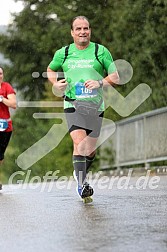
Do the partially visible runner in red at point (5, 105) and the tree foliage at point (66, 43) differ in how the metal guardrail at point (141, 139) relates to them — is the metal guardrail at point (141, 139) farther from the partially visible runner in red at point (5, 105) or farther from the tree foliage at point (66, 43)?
the partially visible runner in red at point (5, 105)

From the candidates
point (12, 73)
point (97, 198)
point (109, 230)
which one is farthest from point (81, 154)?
point (12, 73)

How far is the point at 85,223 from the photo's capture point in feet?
27.6

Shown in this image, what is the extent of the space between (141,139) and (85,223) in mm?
13895

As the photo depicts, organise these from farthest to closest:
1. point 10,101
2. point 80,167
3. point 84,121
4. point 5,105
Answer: point 5,105 → point 10,101 → point 84,121 → point 80,167

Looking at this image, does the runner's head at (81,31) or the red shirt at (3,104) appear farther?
the red shirt at (3,104)

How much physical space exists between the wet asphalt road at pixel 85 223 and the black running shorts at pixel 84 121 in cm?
82

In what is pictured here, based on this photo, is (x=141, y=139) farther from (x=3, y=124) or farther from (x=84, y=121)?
(x=84, y=121)

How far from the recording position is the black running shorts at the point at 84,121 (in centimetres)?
1138

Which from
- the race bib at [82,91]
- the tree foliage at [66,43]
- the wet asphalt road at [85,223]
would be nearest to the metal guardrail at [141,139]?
the tree foliage at [66,43]

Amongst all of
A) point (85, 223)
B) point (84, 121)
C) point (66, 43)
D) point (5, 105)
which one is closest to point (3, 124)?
point (5, 105)

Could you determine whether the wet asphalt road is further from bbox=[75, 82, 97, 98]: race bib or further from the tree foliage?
the tree foliage

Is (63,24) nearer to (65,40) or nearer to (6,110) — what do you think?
(65,40)

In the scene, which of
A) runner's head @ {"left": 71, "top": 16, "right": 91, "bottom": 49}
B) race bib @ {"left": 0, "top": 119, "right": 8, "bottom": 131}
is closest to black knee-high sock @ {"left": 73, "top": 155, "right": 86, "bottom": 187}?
runner's head @ {"left": 71, "top": 16, "right": 91, "bottom": 49}

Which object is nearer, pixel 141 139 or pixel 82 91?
pixel 82 91
